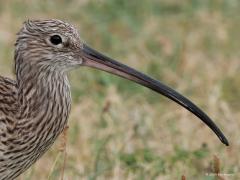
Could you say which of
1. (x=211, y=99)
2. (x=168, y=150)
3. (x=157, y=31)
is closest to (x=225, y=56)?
(x=157, y=31)

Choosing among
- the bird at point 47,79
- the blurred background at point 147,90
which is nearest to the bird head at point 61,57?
the bird at point 47,79

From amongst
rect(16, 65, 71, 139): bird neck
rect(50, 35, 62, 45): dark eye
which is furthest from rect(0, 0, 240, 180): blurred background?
rect(50, 35, 62, 45): dark eye

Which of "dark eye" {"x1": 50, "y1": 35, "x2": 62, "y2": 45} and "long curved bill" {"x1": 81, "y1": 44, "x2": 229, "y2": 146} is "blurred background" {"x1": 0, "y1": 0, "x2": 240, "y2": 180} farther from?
"dark eye" {"x1": 50, "y1": 35, "x2": 62, "y2": 45}

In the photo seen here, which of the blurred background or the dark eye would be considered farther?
the blurred background

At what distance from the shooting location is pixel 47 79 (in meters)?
6.70

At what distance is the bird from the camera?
6660 millimetres

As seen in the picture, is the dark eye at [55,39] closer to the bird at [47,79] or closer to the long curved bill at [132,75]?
the bird at [47,79]

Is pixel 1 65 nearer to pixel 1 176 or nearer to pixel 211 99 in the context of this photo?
pixel 211 99

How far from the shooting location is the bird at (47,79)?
6.66m

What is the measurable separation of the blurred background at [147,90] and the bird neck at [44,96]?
152mm

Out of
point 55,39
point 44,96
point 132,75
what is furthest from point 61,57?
point 132,75

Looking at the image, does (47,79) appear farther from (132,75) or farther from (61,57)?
(132,75)

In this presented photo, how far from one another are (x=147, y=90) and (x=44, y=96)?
277 centimetres

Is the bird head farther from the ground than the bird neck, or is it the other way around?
the bird head
